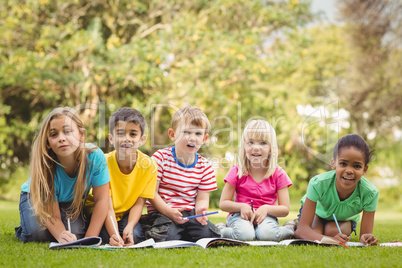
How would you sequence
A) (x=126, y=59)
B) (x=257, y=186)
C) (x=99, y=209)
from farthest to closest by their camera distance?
(x=126, y=59) < (x=257, y=186) < (x=99, y=209)

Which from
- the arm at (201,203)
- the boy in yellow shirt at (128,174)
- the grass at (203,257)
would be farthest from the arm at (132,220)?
the arm at (201,203)

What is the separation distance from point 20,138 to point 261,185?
975 centimetres

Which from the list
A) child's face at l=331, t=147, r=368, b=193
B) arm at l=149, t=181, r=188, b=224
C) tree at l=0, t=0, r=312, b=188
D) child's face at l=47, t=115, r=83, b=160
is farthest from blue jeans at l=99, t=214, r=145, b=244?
tree at l=0, t=0, r=312, b=188

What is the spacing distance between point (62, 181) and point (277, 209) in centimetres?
192

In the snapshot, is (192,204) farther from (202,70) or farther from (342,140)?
(202,70)

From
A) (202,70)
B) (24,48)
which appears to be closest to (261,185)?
(202,70)

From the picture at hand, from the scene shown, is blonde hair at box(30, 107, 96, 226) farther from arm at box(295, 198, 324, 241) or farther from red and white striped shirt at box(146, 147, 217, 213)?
arm at box(295, 198, 324, 241)

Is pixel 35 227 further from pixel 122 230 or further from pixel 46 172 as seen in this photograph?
pixel 122 230

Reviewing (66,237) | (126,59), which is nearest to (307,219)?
(66,237)

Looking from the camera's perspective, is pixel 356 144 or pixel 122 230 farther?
pixel 122 230

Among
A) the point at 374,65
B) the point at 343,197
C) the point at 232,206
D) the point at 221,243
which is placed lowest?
the point at 221,243

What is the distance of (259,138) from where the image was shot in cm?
389

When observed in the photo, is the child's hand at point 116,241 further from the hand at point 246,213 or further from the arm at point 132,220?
the hand at point 246,213

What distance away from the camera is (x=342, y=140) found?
3436 mm
